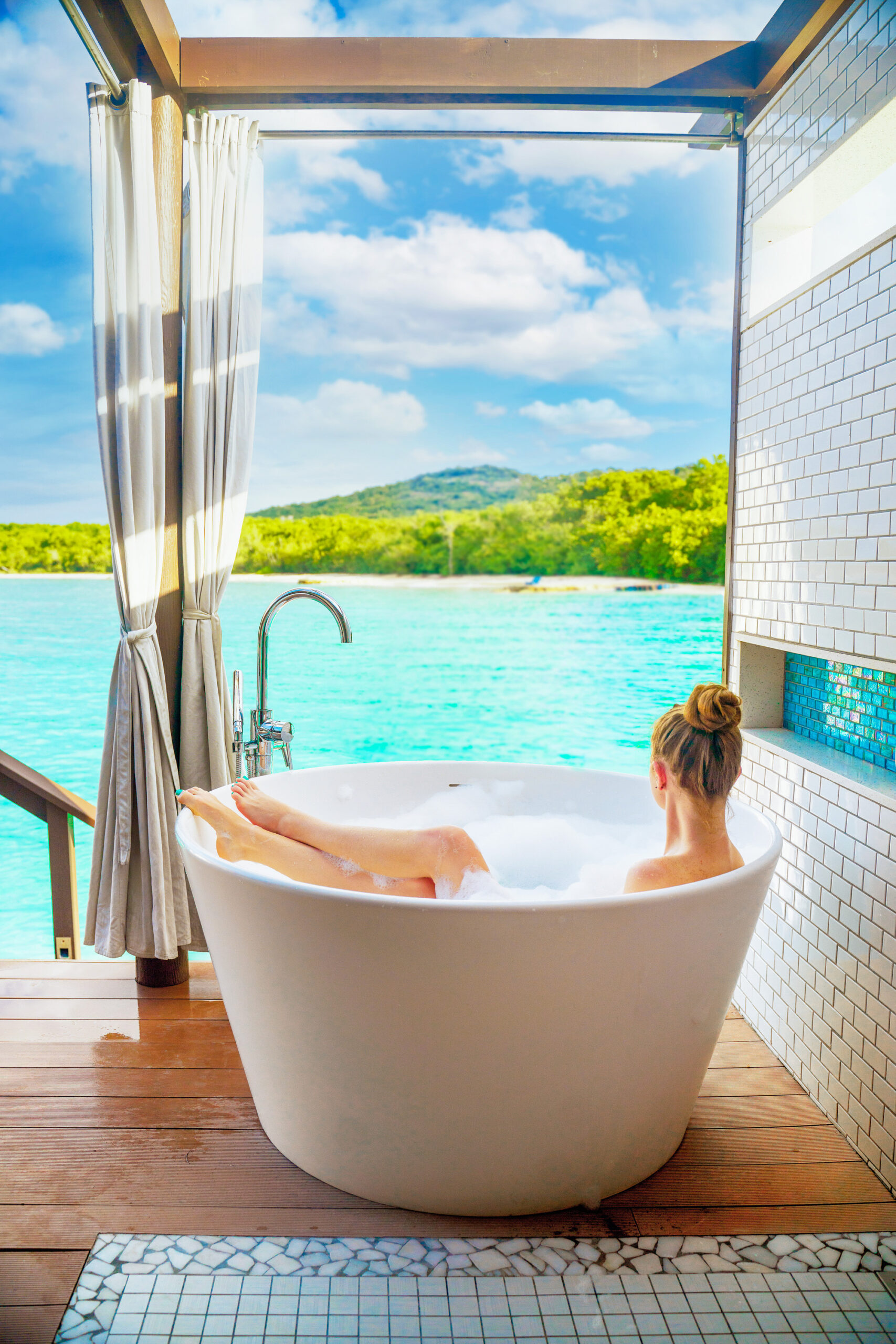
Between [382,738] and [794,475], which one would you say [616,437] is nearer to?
[382,738]

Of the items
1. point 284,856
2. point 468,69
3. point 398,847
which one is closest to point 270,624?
point 284,856

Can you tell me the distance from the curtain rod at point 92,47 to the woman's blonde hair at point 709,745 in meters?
2.09

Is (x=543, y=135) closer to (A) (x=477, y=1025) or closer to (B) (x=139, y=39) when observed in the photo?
(B) (x=139, y=39)

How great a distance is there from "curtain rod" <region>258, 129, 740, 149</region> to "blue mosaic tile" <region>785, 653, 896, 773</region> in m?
1.55

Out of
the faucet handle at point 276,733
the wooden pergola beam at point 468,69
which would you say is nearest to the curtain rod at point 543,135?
the wooden pergola beam at point 468,69

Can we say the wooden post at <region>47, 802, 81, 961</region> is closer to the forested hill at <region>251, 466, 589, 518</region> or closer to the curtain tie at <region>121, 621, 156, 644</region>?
the curtain tie at <region>121, 621, 156, 644</region>

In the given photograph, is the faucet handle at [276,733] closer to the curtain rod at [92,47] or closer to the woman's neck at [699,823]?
the woman's neck at [699,823]

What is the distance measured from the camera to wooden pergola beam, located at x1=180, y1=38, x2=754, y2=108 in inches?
94.6

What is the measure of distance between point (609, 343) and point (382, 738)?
23.9 feet

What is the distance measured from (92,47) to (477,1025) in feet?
7.95

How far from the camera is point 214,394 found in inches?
99.3

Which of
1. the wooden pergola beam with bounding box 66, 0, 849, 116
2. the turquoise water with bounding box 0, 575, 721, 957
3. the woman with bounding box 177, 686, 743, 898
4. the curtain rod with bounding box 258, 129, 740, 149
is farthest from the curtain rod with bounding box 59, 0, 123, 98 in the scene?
the turquoise water with bounding box 0, 575, 721, 957

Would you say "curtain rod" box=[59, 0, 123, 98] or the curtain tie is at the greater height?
"curtain rod" box=[59, 0, 123, 98]

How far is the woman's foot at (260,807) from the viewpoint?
187 centimetres
